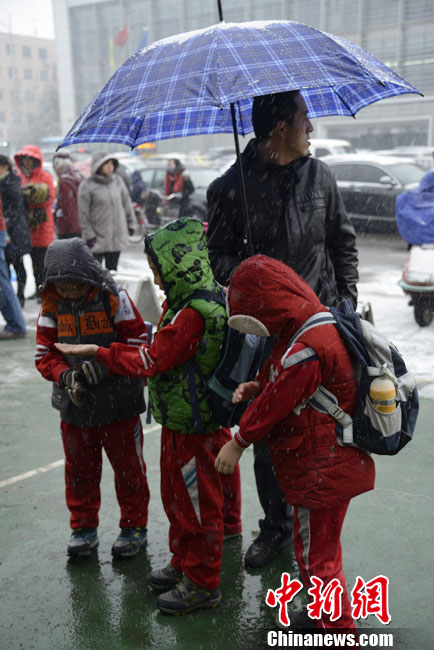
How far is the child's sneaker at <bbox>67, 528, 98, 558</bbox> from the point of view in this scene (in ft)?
10.0

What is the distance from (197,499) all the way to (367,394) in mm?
893

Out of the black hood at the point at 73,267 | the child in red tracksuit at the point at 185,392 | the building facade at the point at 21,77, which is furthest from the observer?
the building facade at the point at 21,77

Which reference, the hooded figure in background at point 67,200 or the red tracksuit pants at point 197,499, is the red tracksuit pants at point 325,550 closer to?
the red tracksuit pants at point 197,499

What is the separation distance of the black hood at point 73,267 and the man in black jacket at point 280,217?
1.71ft

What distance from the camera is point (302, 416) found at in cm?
222

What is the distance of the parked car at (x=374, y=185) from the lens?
13.8 meters

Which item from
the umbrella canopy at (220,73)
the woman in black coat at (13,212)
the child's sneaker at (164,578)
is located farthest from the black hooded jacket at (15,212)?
the child's sneaker at (164,578)

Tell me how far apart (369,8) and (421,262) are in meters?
35.7

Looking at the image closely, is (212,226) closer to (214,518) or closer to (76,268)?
(76,268)

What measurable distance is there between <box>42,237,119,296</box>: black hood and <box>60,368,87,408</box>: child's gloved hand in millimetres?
394

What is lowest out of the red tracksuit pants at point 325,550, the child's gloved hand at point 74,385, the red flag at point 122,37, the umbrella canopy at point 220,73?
the red tracksuit pants at point 325,550

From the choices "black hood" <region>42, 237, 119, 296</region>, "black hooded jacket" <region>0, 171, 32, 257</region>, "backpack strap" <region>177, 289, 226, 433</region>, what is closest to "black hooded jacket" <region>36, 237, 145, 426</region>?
"black hood" <region>42, 237, 119, 296</region>
